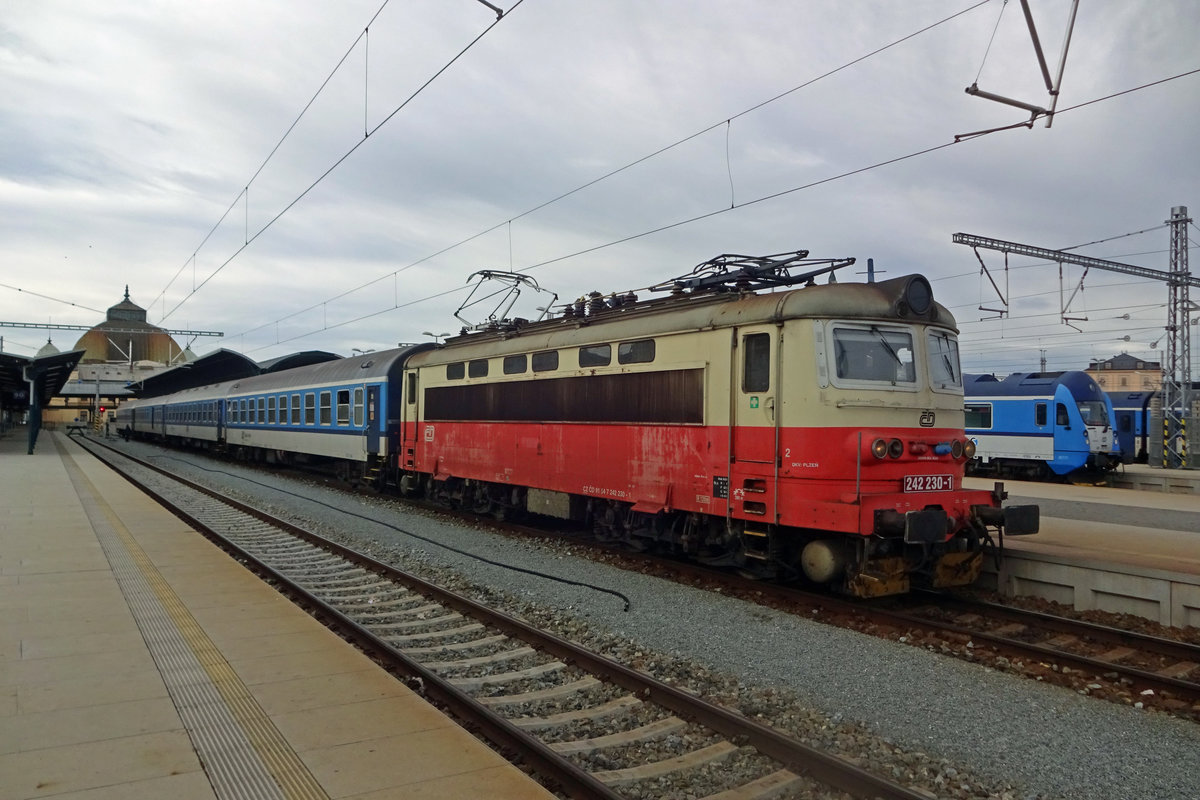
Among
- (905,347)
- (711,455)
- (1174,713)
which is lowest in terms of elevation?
(1174,713)

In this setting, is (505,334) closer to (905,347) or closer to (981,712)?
(905,347)

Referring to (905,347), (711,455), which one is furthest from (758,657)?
(905,347)

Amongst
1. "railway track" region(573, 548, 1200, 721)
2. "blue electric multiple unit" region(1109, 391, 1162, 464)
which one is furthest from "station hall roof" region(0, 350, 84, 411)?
"blue electric multiple unit" region(1109, 391, 1162, 464)

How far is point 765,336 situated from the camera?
8.97 m

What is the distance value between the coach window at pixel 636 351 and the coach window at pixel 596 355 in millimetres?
248

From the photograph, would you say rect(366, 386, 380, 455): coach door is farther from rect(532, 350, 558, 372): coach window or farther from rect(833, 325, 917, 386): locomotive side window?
rect(833, 325, 917, 386): locomotive side window

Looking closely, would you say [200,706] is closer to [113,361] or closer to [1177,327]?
[1177,327]

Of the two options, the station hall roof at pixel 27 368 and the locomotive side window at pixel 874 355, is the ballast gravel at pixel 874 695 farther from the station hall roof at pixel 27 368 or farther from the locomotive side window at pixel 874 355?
the station hall roof at pixel 27 368

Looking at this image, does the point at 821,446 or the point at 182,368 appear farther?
the point at 182,368

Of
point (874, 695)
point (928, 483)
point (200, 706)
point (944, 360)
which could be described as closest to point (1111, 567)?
point (928, 483)

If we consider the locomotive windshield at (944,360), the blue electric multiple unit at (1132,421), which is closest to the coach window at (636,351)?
the locomotive windshield at (944,360)

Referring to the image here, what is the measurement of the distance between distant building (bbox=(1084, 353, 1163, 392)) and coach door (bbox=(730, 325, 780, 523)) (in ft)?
305

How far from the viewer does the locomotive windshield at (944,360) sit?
29.6 feet

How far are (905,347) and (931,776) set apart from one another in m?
5.21
